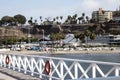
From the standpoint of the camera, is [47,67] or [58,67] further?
[58,67]

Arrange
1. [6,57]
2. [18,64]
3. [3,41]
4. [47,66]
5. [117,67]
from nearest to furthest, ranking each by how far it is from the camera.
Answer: [117,67] → [47,66] → [18,64] → [6,57] → [3,41]

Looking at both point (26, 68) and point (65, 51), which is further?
point (65, 51)

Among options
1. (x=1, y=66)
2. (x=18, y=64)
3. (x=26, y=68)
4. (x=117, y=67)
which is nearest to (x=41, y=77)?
(x=26, y=68)

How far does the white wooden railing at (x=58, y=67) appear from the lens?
1259 centimetres

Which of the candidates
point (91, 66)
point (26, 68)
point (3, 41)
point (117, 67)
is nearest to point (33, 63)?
point (26, 68)

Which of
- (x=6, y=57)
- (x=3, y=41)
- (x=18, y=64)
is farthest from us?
(x=3, y=41)

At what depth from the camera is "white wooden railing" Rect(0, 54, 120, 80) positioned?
12.6 m

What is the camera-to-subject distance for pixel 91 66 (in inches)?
495

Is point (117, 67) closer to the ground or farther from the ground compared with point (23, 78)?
farther from the ground

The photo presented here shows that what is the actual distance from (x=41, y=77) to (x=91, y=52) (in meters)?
143

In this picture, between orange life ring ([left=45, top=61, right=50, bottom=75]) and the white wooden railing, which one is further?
orange life ring ([left=45, top=61, right=50, bottom=75])

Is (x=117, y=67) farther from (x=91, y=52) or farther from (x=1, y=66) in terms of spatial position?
(x=91, y=52)

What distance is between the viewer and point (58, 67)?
17.5 m

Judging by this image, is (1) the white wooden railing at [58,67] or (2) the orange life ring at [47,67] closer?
(1) the white wooden railing at [58,67]
